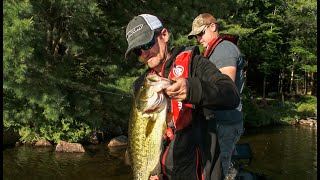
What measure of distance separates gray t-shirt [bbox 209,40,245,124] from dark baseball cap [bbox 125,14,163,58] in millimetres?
1263

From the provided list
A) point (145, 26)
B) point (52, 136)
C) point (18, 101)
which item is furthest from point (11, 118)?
point (145, 26)

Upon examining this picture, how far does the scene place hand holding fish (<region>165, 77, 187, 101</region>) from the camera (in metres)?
2.11

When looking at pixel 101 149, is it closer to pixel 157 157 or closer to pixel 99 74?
pixel 99 74

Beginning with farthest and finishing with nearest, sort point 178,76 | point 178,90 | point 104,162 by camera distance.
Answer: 1. point 104,162
2. point 178,76
3. point 178,90

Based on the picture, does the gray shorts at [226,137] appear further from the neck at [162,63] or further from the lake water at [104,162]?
the lake water at [104,162]

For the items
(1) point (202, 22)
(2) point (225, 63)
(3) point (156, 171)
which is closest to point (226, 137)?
(2) point (225, 63)

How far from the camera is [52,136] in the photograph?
15586 millimetres

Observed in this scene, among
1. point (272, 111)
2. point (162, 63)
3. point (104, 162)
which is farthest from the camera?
point (272, 111)

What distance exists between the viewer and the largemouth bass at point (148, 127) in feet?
7.26

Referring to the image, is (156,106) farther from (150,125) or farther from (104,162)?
(104,162)

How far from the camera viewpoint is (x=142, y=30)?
2709 millimetres

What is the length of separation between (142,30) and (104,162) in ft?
35.7

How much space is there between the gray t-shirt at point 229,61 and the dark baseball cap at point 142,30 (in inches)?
49.7

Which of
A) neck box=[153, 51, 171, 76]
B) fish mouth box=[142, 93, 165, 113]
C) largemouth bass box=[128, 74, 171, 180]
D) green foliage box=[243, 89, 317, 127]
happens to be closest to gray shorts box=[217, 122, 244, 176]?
neck box=[153, 51, 171, 76]
